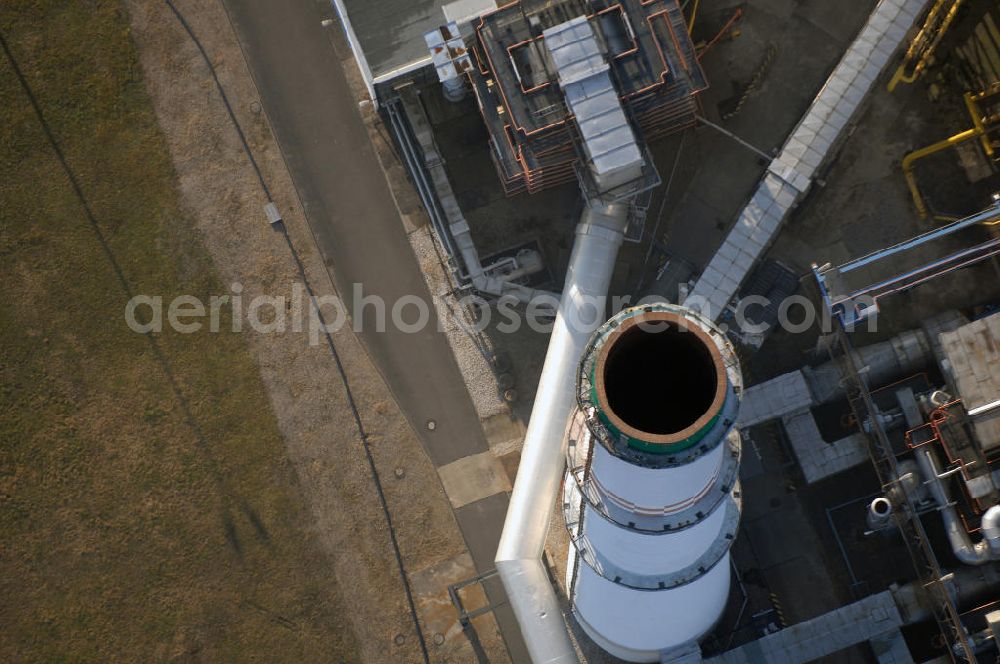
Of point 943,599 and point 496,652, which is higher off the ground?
point 496,652

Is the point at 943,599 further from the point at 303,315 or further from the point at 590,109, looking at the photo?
the point at 303,315

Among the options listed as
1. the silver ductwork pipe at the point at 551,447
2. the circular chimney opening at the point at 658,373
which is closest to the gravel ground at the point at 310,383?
the silver ductwork pipe at the point at 551,447

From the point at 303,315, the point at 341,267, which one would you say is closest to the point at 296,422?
the point at 303,315

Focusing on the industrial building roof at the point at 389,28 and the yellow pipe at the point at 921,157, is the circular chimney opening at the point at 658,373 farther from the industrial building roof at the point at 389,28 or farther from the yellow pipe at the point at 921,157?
the yellow pipe at the point at 921,157

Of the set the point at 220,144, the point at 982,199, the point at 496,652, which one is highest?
the point at 220,144

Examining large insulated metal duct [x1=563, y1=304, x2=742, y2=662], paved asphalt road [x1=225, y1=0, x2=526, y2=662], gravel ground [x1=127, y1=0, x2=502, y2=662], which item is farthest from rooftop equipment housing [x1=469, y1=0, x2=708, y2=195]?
large insulated metal duct [x1=563, y1=304, x2=742, y2=662]

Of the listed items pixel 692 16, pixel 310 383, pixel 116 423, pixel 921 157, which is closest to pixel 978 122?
pixel 921 157
